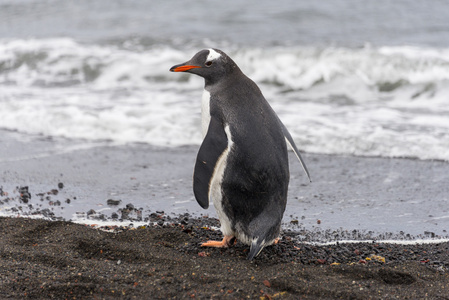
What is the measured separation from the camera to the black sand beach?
3074 mm

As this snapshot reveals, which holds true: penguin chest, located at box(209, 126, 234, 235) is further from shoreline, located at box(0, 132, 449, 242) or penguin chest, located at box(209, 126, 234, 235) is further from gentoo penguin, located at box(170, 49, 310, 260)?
shoreline, located at box(0, 132, 449, 242)

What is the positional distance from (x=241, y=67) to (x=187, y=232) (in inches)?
318

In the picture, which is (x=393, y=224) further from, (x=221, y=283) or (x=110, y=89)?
(x=110, y=89)

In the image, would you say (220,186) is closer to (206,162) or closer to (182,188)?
(206,162)

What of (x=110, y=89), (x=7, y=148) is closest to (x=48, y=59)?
(x=110, y=89)

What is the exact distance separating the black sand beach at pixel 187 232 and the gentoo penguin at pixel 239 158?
20 centimetres

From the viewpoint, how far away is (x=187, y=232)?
13.4ft

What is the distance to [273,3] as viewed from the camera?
1638cm

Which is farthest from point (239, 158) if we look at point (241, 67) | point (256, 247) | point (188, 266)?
point (241, 67)

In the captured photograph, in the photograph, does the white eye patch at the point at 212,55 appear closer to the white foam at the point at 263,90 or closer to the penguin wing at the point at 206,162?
the penguin wing at the point at 206,162

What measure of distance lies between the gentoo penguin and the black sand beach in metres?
0.20

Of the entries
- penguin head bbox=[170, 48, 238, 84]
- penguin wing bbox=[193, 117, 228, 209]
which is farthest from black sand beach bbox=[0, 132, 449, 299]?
penguin head bbox=[170, 48, 238, 84]

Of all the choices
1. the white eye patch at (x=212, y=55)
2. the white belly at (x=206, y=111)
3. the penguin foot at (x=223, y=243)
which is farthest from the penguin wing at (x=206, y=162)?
the white eye patch at (x=212, y=55)

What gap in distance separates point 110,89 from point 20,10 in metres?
7.94
